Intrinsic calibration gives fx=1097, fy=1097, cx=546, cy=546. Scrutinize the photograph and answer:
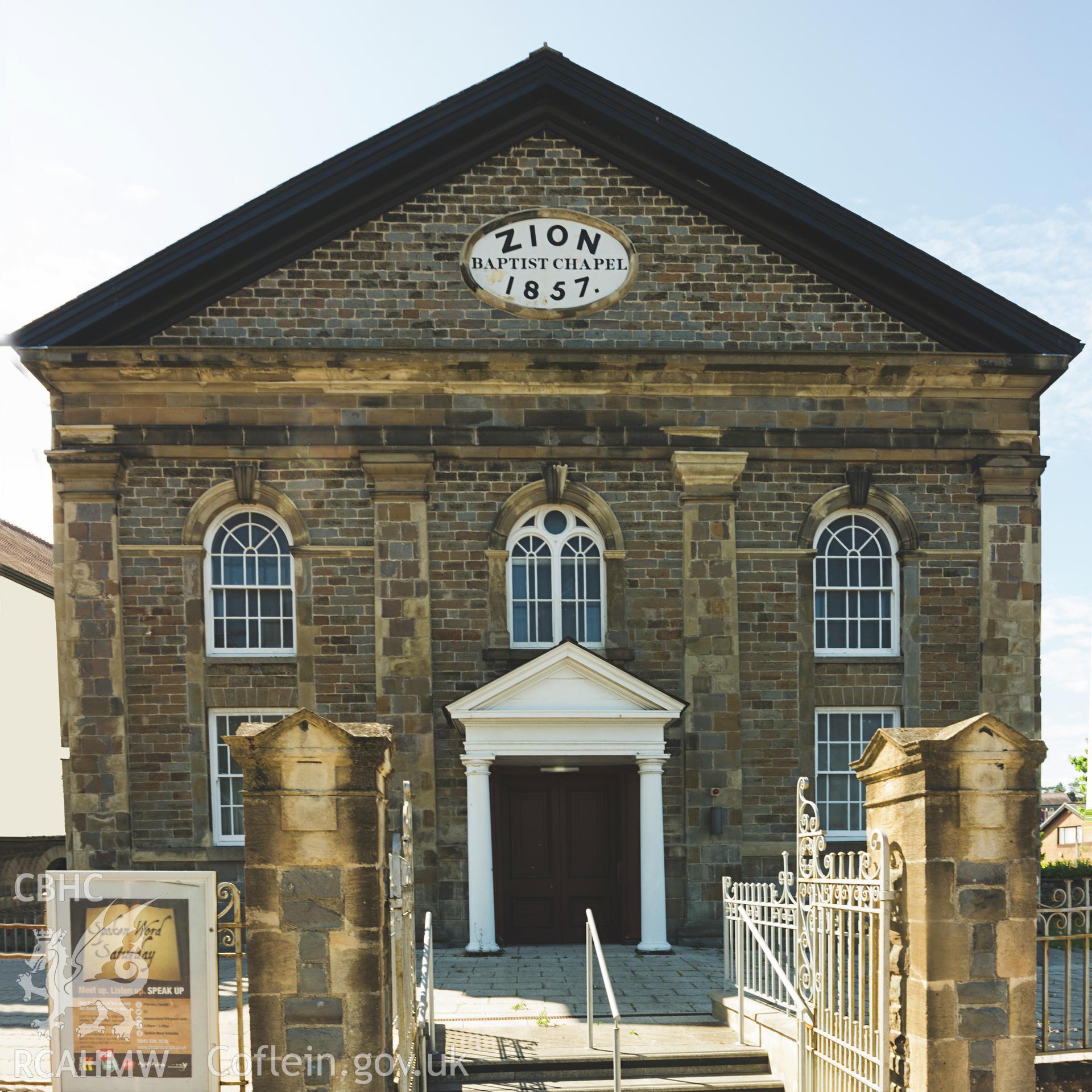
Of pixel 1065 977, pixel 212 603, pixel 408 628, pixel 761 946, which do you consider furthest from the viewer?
pixel 212 603

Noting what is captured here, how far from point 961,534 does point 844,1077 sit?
9622 millimetres

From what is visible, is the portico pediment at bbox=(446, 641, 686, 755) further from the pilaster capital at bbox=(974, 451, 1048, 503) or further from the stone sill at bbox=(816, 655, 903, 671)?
the pilaster capital at bbox=(974, 451, 1048, 503)

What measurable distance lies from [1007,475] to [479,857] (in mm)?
8972

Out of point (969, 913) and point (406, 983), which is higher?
point (969, 913)

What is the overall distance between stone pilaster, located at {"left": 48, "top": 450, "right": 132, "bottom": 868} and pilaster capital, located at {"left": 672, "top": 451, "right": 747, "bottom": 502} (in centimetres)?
763

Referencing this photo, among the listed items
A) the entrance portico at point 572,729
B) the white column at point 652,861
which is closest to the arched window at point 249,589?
the entrance portico at point 572,729

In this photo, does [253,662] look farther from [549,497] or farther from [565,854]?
[565,854]

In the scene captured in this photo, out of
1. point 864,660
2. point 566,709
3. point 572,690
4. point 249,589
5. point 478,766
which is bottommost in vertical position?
point 478,766

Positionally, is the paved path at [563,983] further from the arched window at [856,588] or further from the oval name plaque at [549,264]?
the oval name plaque at [549,264]

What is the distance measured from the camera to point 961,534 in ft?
50.7

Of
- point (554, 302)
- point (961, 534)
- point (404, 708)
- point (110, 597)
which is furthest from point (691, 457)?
point (110, 597)

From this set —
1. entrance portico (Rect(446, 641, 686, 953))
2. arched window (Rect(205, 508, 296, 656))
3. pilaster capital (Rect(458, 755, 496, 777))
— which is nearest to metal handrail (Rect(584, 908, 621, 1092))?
entrance portico (Rect(446, 641, 686, 953))

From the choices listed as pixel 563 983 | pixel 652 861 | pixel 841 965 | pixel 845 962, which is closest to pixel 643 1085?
pixel 845 962

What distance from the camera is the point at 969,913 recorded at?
6.84 meters
